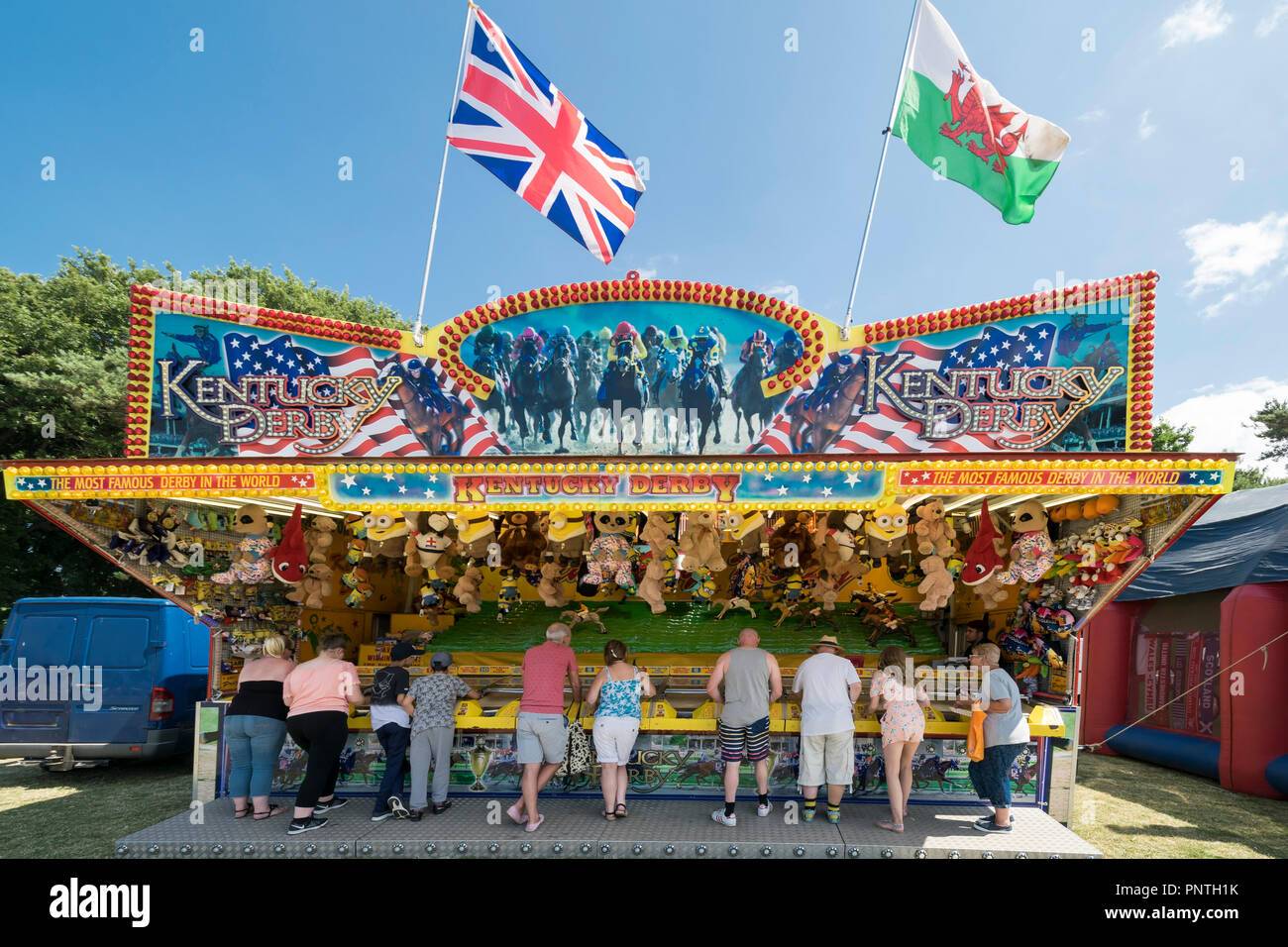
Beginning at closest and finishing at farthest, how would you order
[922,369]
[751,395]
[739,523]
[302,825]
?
[302,825] → [739,523] → [922,369] → [751,395]

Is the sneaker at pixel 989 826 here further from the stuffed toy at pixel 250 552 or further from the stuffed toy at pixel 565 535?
the stuffed toy at pixel 250 552

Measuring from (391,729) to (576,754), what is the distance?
64.8 inches

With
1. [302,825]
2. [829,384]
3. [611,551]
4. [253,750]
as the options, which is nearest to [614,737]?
[611,551]

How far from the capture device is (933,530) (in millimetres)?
6195

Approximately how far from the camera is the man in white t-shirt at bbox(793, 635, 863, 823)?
5457 mm

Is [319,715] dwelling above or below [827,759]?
above

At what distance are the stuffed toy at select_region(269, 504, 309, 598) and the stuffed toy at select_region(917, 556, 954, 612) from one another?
5.96m

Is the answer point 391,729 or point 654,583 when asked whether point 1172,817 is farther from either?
point 391,729

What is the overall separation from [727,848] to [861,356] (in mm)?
4658

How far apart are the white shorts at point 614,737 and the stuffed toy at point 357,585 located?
11.7 feet

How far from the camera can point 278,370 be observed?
6.86 metres

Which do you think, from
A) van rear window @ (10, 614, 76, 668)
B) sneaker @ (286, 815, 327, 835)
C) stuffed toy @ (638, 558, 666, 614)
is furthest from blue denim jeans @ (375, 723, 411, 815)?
van rear window @ (10, 614, 76, 668)

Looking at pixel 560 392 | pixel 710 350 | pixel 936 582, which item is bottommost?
pixel 936 582
